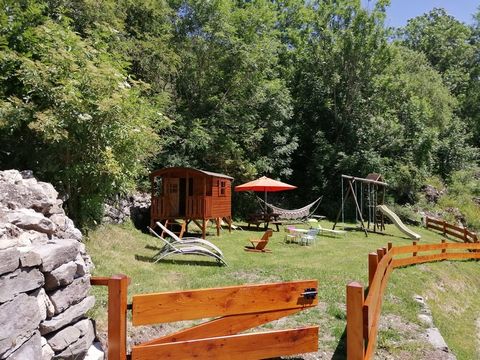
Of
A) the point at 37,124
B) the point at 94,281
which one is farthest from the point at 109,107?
the point at 94,281

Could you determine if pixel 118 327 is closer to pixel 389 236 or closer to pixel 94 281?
pixel 94 281

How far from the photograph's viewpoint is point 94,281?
3969mm

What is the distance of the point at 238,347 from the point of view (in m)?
3.77

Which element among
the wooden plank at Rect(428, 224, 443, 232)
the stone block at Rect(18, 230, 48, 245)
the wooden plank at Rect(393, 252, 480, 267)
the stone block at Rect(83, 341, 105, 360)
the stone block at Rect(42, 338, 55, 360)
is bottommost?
the wooden plank at Rect(428, 224, 443, 232)

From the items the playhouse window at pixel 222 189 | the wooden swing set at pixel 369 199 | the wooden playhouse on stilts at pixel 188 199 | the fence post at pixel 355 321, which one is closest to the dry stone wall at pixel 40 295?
the fence post at pixel 355 321

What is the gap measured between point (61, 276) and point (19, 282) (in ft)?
1.83

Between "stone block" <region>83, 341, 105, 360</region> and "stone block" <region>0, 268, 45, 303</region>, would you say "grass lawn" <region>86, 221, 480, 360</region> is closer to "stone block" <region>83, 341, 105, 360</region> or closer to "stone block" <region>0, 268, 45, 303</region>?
"stone block" <region>83, 341, 105, 360</region>

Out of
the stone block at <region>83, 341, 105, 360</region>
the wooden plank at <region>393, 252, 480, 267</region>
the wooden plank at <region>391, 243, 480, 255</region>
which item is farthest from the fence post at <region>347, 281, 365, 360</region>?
the wooden plank at <region>393, 252, 480, 267</region>

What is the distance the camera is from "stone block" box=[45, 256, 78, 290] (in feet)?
11.8

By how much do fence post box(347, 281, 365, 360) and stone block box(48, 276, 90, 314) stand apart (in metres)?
2.63

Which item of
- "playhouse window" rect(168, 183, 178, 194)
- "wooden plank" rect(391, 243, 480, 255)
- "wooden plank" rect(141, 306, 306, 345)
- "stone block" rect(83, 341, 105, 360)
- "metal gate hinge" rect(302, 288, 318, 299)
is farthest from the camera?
"playhouse window" rect(168, 183, 178, 194)

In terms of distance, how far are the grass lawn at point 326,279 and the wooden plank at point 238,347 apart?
41.3 inches

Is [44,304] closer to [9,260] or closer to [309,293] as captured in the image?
[9,260]

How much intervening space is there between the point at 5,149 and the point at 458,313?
1101 centimetres
